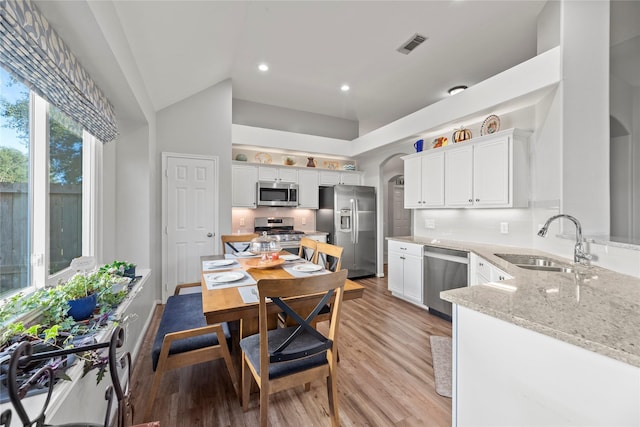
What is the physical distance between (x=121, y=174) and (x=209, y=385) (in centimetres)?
248

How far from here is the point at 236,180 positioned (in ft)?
14.4

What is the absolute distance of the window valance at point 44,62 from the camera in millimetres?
1033

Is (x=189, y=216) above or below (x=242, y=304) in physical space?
above

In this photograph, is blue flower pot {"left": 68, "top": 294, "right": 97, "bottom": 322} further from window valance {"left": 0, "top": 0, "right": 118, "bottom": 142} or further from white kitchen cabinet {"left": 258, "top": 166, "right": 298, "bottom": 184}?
white kitchen cabinet {"left": 258, "top": 166, "right": 298, "bottom": 184}

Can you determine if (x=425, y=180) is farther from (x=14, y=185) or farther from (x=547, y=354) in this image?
(x=14, y=185)

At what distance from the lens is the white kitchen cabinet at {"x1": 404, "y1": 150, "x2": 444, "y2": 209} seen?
11.5 ft

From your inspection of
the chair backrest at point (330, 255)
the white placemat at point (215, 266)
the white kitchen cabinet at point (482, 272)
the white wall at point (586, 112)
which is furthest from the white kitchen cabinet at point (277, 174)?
the white wall at point (586, 112)

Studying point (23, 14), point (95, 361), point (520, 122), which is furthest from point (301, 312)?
point (520, 122)

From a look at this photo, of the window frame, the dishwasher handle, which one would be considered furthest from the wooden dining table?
the dishwasher handle

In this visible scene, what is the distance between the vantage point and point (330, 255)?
2412 millimetres

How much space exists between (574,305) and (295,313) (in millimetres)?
1221

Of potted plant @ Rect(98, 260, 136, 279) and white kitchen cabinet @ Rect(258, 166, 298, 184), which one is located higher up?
white kitchen cabinet @ Rect(258, 166, 298, 184)

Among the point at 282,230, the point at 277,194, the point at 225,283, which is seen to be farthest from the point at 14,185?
the point at 282,230

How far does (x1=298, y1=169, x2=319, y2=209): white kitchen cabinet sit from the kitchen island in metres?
3.88
